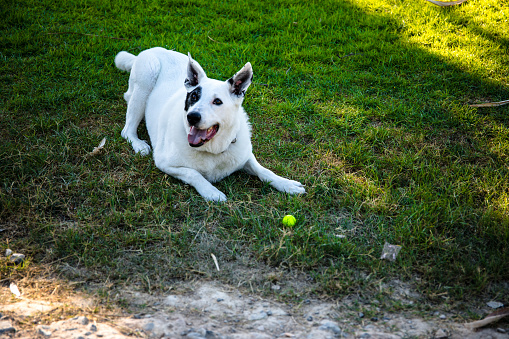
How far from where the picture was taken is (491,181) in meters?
3.81

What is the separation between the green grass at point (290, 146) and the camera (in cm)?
295

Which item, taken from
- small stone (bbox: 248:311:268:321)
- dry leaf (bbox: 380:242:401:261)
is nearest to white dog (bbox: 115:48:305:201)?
dry leaf (bbox: 380:242:401:261)

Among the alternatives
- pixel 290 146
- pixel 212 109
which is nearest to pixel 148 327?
pixel 212 109

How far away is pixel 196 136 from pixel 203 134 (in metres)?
0.06

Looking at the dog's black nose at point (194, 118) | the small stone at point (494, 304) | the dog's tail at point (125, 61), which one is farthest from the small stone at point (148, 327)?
the dog's tail at point (125, 61)

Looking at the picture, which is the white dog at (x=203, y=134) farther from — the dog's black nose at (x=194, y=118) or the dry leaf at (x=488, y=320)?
the dry leaf at (x=488, y=320)

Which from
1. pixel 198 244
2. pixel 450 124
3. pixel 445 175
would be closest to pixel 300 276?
pixel 198 244

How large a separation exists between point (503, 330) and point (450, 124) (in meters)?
2.98

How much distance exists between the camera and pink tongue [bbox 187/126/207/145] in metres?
3.51

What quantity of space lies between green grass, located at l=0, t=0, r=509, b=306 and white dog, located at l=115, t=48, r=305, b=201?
0.15 m

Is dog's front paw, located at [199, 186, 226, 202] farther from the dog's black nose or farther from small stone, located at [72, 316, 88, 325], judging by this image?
small stone, located at [72, 316, 88, 325]

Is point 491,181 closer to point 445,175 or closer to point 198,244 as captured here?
point 445,175

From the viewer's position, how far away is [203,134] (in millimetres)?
3523

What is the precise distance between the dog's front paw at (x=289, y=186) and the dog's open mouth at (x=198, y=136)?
769 mm
